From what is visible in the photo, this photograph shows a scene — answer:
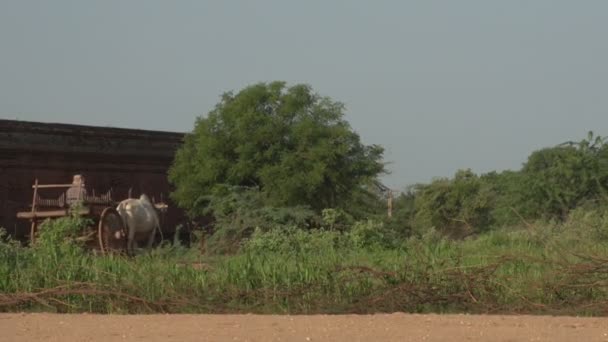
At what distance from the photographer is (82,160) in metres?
26.2

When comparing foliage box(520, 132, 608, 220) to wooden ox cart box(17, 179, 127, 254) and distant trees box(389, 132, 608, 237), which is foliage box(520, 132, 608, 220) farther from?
wooden ox cart box(17, 179, 127, 254)

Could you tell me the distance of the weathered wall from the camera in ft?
80.8

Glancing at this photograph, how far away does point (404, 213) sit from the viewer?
3297 centimetres

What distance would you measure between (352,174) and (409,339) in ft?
41.0

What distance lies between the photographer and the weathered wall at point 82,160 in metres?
24.6

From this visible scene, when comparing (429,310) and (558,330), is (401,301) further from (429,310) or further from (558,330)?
(558,330)

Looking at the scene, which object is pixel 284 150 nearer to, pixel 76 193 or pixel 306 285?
pixel 76 193

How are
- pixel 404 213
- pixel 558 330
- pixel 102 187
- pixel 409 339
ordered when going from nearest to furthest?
pixel 409 339 < pixel 558 330 < pixel 102 187 < pixel 404 213

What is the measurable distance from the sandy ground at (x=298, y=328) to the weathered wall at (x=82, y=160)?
47.3ft

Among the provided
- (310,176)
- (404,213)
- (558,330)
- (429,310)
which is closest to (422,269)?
(429,310)

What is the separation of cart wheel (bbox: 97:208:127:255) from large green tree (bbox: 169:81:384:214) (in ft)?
10.6

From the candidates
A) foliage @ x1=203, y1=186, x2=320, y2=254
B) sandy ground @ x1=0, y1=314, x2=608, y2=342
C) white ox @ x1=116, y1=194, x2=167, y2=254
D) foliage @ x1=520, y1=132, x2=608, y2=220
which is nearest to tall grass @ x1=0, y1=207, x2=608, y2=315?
sandy ground @ x1=0, y1=314, x2=608, y2=342

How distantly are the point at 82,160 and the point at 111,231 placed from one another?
28.7ft

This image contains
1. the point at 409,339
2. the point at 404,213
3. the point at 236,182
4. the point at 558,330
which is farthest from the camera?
the point at 404,213
